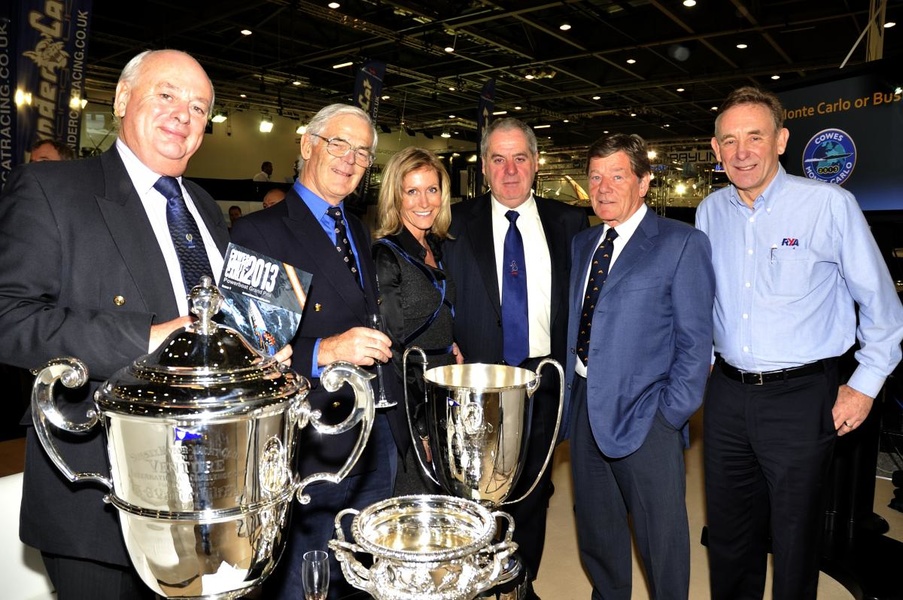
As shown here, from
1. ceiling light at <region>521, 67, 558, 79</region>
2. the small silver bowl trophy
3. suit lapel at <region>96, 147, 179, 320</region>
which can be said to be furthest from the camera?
ceiling light at <region>521, 67, 558, 79</region>

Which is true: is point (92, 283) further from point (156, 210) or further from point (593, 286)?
point (593, 286)

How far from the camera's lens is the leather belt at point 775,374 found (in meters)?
2.25

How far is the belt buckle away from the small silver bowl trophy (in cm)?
108

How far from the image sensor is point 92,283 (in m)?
1.32

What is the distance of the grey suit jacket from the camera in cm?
124

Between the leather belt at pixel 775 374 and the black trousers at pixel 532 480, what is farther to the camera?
the black trousers at pixel 532 480

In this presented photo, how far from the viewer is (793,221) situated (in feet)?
7.48

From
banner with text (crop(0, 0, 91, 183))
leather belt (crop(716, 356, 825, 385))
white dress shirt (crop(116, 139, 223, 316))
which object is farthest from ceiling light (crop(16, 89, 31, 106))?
leather belt (crop(716, 356, 825, 385))

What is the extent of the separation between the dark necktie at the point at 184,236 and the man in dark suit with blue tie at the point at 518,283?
1.35m

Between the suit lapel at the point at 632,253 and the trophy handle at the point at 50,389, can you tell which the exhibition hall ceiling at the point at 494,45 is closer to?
the suit lapel at the point at 632,253

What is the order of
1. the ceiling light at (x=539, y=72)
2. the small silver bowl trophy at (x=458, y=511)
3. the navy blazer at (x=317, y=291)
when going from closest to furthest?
the small silver bowl trophy at (x=458, y=511) → the navy blazer at (x=317, y=291) → the ceiling light at (x=539, y=72)

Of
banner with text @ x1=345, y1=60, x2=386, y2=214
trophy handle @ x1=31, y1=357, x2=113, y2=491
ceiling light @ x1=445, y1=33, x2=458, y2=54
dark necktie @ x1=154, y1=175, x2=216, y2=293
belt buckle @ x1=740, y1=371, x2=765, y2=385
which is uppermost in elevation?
ceiling light @ x1=445, y1=33, x2=458, y2=54

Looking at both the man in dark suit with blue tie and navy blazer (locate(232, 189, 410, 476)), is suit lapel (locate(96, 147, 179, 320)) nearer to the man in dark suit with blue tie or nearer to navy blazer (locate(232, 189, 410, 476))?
navy blazer (locate(232, 189, 410, 476))

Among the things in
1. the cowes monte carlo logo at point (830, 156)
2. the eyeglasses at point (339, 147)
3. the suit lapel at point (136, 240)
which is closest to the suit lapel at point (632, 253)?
the eyeglasses at point (339, 147)
